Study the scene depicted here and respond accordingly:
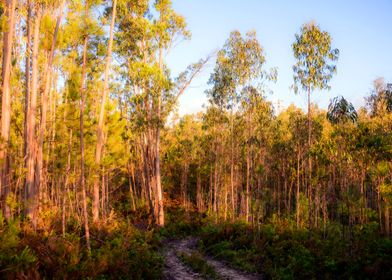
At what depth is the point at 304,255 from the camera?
11.2 metres

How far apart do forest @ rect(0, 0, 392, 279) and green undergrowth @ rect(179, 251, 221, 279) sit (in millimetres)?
61

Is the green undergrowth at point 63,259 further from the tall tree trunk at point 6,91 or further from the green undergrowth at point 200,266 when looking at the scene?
the green undergrowth at point 200,266

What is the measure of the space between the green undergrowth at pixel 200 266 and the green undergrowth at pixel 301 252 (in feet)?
4.25

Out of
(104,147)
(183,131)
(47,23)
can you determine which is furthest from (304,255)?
(183,131)

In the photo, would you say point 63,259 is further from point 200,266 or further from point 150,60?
point 150,60

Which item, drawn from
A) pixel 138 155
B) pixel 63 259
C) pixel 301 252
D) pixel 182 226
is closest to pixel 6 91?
pixel 63 259

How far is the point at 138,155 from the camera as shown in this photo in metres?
26.0

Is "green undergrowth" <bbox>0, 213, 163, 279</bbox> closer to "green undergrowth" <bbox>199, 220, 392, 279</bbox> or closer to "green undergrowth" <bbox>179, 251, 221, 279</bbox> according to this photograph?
"green undergrowth" <bbox>179, 251, 221, 279</bbox>

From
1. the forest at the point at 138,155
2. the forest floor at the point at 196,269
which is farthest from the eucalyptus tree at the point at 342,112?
the forest floor at the point at 196,269

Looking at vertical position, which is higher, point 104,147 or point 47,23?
point 47,23

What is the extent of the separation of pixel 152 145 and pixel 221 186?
8.13m

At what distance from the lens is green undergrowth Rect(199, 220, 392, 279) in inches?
384

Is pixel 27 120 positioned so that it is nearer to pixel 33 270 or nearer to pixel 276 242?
pixel 33 270

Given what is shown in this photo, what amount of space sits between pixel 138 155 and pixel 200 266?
15.6 metres
